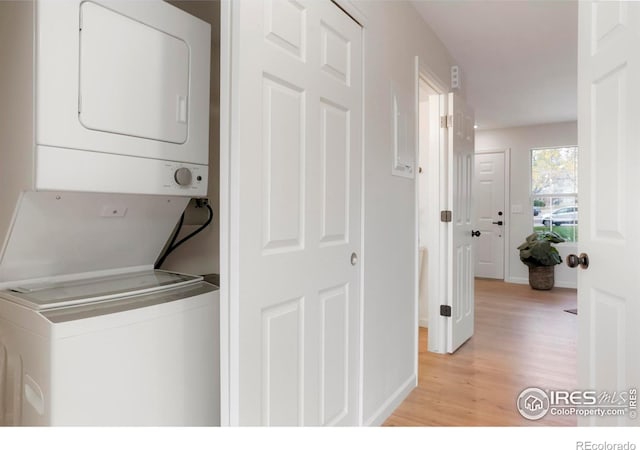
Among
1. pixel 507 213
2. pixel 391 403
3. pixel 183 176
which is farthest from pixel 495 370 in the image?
pixel 507 213

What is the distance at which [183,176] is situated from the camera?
1.23 metres

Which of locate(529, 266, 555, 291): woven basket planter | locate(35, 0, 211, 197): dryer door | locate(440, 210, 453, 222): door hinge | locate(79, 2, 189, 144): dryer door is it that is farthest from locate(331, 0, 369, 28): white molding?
locate(529, 266, 555, 291): woven basket planter

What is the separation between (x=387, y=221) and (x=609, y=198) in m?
1.02

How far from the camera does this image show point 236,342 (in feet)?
3.76

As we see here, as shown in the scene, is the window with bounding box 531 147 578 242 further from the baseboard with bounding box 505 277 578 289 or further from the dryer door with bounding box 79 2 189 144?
the dryer door with bounding box 79 2 189 144

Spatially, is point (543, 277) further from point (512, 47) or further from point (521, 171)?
point (512, 47)

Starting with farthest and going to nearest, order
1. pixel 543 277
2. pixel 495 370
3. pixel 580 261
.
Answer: pixel 543 277 → pixel 495 370 → pixel 580 261

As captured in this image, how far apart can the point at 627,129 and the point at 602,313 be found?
0.63m

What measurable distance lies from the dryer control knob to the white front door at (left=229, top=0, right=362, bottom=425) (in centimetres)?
19

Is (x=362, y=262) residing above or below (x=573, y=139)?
below

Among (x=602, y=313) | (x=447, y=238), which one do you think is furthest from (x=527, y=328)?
(x=602, y=313)

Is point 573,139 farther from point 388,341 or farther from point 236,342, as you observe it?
point 236,342

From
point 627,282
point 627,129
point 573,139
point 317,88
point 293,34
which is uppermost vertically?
point 573,139

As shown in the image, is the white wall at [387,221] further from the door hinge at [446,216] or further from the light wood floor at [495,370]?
the door hinge at [446,216]
